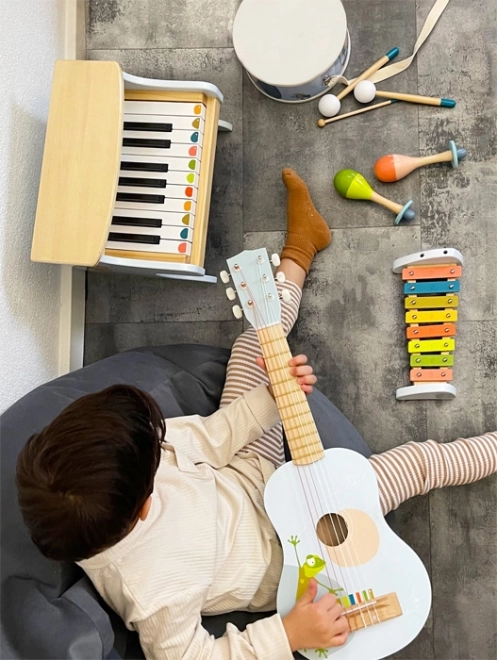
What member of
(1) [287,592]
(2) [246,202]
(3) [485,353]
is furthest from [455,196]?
(1) [287,592]

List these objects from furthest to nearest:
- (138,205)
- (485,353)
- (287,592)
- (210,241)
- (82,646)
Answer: (210,241) < (485,353) < (138,205) < (287,592) < (82,646)

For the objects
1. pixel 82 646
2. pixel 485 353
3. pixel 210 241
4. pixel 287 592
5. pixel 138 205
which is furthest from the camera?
pixel 210 241

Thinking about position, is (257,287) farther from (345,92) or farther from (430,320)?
(345,92)

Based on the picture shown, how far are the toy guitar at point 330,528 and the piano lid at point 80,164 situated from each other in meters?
0.28

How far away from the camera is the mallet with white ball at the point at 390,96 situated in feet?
4.96

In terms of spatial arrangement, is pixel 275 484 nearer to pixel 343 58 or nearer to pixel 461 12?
pixel 343 58

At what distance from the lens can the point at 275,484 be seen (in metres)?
1.19

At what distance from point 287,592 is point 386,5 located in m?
1.32

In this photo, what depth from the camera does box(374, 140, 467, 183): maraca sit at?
1.48 metres

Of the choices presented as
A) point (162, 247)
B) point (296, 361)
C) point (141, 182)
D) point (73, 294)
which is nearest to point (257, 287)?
point (296, 361)

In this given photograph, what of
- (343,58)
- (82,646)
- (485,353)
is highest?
(343,58)

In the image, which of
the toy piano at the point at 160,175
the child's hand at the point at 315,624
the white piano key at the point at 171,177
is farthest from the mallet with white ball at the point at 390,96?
the child's hand at the point at 315,624

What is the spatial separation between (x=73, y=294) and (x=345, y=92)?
797mm

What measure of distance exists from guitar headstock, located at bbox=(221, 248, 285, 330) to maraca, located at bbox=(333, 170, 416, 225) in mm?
432
